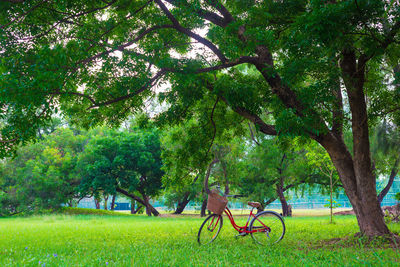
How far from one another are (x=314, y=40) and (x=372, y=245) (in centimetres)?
405

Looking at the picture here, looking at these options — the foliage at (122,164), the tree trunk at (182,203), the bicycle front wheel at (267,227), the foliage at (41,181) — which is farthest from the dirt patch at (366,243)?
the foliage at (41,181)

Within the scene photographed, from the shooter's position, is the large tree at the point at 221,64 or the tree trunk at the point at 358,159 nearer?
the large tree at the point at 221,64

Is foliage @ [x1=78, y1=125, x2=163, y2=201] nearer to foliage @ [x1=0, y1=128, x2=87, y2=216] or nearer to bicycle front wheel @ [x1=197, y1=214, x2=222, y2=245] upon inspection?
foliage @ [x1=0, y1=128, x2=87, y2=216]

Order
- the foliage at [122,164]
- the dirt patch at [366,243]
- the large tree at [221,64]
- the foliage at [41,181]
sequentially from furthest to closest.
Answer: the foliage at [41,181] → the foliage at [122,164] → the dirt patch at [366,243] → the large tree at [221,64]

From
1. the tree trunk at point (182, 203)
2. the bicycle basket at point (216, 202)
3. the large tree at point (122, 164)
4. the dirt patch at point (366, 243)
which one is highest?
the large tree at point (122, 164)

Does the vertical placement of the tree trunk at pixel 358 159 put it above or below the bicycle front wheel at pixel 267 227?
above

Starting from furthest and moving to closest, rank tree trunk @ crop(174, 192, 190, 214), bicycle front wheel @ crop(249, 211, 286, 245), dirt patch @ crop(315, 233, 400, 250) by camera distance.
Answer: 1. tree trunk @ crop(174, 192, 190, 214)
2. bicycle front wheel @ crop(249, 211, 286, 245)
3. dirt patch @ crop(315, 233, 400, 250)

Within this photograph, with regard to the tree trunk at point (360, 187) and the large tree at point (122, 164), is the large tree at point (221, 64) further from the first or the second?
the large tree at point (122, 164)

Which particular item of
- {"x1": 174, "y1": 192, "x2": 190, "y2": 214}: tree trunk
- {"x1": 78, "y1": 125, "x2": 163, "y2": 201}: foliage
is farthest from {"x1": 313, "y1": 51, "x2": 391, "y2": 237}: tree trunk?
{"x1": 174, "y1": 192, "x2": 190, "y2": 214}: tree trunk

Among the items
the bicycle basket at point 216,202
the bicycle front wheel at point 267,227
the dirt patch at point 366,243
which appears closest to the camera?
the dirt patch at point 366,243

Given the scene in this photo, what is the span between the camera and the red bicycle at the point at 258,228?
22.5 feet

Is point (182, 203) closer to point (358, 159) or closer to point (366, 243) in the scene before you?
point (358, 159)

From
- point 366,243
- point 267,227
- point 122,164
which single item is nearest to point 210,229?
point 267,227

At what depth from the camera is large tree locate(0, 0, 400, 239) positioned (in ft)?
18.5
